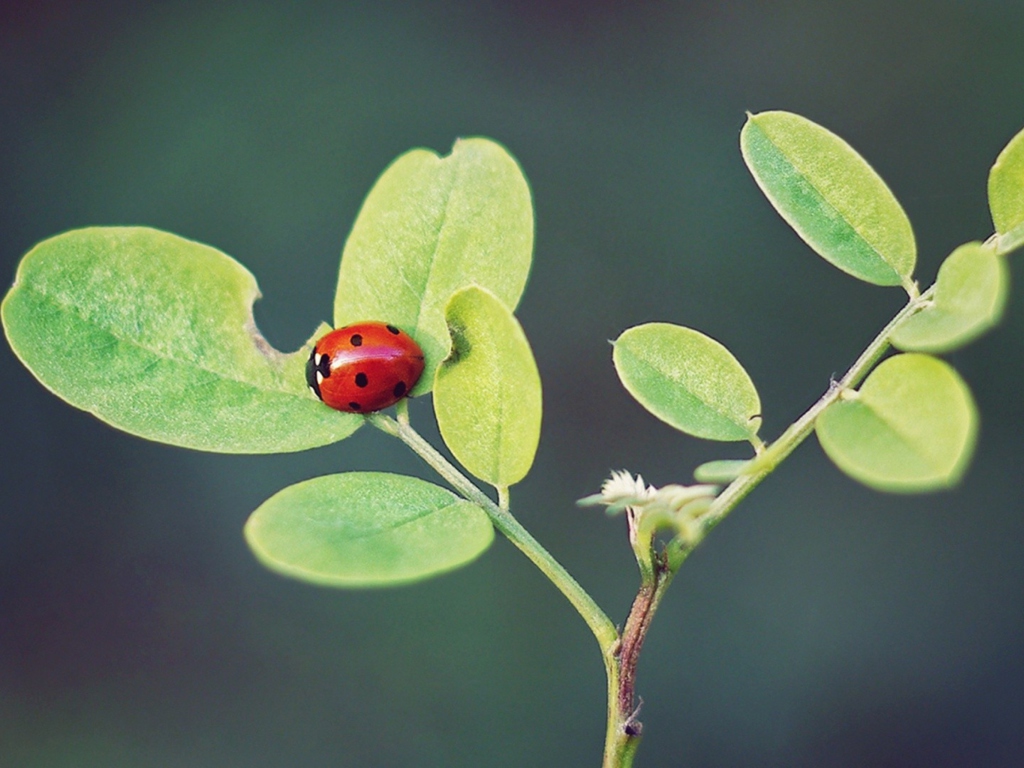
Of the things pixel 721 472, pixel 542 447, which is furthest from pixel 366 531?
pixel 542 447

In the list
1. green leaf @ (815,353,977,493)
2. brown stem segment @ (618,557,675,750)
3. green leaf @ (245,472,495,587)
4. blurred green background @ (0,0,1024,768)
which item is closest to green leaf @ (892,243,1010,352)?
green leaf @ (815,353,977,493)

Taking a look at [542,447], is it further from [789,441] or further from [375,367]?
[789,441]

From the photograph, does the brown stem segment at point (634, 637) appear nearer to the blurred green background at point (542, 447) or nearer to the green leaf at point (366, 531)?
the green leaf at point (366, 531)

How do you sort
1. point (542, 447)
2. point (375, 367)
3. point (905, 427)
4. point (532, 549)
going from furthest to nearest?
point (542, 447) → point (375, 367) → point (532, 549) → point (905, 427)

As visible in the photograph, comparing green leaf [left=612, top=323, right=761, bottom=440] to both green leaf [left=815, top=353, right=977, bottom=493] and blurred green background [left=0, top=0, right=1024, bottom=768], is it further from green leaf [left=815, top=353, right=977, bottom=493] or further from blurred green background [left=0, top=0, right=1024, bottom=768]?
blurred green background [left=0, top=0, right=1024, bottom=768]

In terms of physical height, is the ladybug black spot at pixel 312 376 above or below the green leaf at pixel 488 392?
below

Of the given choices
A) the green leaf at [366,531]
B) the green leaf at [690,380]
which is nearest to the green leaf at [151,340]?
the green leaf at [366,531]
